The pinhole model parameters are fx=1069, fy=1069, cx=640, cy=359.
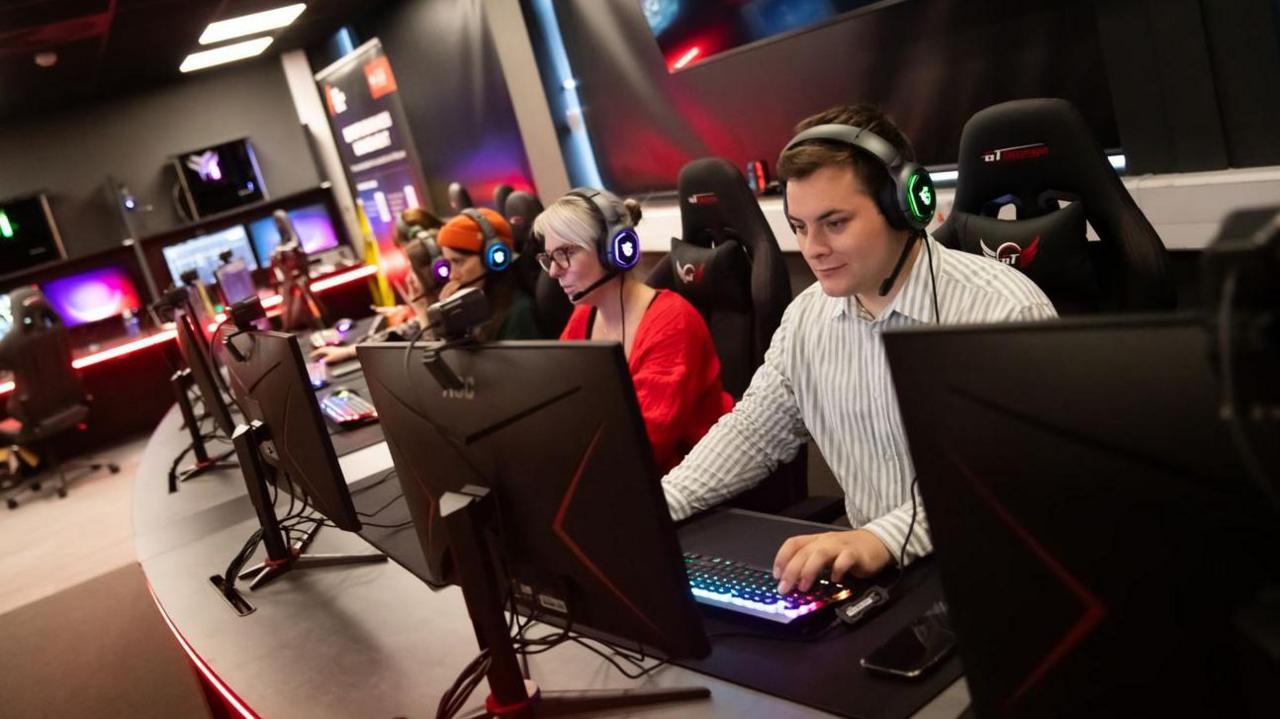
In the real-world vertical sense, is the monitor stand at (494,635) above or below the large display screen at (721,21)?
below

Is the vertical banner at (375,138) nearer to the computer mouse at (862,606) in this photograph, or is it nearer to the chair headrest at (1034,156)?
the chair headrest at (1034,156)

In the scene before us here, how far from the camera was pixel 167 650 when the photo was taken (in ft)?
13.0

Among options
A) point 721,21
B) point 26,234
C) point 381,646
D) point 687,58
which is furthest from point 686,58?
point 26,234

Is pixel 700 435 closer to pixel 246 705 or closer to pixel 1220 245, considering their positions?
pixel 246 705

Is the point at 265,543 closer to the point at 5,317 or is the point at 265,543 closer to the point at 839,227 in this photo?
the point at 839,227

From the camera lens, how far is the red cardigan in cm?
211

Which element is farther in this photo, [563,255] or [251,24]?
[251,24]

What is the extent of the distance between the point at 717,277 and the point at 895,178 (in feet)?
3.27

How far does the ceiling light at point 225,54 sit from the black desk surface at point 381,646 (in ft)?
20.3

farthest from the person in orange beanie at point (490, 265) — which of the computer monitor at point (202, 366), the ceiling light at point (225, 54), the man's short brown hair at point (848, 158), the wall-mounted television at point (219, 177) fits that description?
the wall-mounted television at point (219, 177)

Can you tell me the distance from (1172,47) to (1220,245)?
8.52ft

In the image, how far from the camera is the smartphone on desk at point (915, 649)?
3.85ft

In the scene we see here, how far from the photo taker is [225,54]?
8.30m

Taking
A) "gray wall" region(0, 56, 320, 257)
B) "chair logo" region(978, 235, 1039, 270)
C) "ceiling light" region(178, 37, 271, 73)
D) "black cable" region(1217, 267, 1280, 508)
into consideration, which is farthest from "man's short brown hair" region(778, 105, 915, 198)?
"gray wall" region(0, 56, 320, 257)
